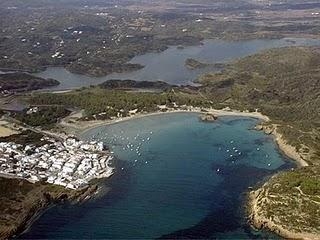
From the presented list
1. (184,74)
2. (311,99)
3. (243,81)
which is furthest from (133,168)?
(184,74)

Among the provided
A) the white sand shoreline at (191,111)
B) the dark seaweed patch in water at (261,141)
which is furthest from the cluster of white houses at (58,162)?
the dark seaweed patch in water at (261,141)

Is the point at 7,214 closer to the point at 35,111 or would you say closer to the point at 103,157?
the point at 103,157

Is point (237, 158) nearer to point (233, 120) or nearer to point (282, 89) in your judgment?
point (233, 120)

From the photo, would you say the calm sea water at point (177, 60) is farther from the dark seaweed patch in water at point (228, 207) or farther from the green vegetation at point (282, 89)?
the dark seaweed patch in water at point (228, 207)

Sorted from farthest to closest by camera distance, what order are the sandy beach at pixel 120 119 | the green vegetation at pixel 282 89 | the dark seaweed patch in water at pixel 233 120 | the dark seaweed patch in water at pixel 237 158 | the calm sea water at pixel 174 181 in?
the dark seaweed patch in water at pixel 233 120 < the sandy beach at pixel 120 119 < the green vegetation at pixel 282 89 < the dark seaweed patch in water at pixel 237 158 < the calm sea water at pixel 174 181

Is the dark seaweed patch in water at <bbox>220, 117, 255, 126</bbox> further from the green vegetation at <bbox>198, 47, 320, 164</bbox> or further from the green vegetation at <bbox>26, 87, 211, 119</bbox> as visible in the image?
the green vegetation at <bbox>26, 87, 211, 119</bbox>

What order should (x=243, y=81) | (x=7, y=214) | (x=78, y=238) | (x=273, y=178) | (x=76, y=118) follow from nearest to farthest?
(x=78, y=238)
(x=7, y=214)
(x=273, y=178)
(x=76, y=118)
(x=243, y=81)
